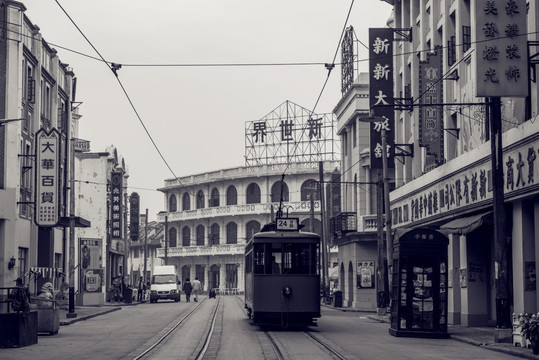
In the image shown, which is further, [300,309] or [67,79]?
[67,79]

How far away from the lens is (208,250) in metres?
102

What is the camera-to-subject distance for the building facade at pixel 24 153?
3922 cm

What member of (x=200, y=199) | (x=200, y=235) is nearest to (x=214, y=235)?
(x=200, y=235)

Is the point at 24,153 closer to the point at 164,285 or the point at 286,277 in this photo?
the point at 286,277

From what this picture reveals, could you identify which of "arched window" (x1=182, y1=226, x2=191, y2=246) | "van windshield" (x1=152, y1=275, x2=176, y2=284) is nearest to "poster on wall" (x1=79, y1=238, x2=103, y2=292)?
"van windshield" (x1=152, y1=275, x2=176, y2=284)

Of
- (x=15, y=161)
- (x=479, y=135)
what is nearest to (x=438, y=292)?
(x=479, y=135)

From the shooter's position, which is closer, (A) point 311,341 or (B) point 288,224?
(A) point 311,341

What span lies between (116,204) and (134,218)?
972cm

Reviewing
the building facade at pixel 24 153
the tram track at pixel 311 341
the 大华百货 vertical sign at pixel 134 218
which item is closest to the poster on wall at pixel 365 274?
the building facade at pixel 24 153

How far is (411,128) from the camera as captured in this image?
42.5 m

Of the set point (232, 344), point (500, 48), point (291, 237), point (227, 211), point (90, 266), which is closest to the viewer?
point (232, 344)

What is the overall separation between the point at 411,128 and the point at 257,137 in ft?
154

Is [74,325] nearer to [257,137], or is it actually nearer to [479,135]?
[479,135]

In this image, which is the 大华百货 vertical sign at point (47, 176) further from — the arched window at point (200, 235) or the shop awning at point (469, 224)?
the arched window at point (200, 235)
